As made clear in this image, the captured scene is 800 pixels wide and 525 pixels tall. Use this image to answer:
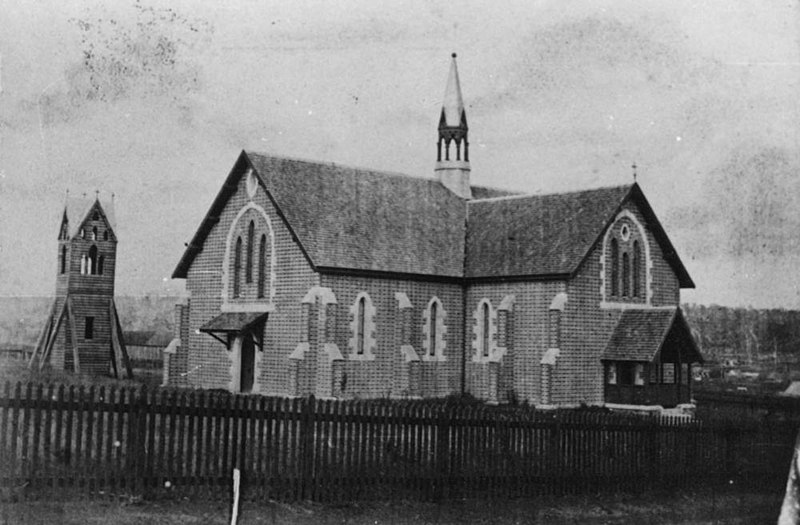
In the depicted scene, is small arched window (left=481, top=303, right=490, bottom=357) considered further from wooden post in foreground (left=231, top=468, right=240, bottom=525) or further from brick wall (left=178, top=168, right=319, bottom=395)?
wooden post in foreground (left=231, top=468, right=240, bottom=525)

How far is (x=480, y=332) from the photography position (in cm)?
3647

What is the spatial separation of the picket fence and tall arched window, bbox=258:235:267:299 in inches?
708

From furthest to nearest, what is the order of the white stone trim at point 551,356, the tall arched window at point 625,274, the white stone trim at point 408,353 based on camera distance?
the tall arched window at point 625,274 → the white stone trim at point 408,353 → the white stone trim at point 551,356

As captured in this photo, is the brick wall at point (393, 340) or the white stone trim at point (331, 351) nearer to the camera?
the white stone trim at point (331, 351)

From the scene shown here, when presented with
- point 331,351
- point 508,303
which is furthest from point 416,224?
point 331,351

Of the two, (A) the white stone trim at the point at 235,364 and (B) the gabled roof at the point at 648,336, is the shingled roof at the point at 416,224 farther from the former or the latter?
(A) the white stone trim at the point at 235,364

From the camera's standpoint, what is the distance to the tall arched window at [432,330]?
118ft

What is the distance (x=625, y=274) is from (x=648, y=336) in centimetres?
307

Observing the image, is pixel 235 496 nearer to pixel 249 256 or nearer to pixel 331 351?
pixel 331 351

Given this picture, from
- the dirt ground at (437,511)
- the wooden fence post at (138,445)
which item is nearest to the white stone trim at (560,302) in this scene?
the dirt ground at (437,511)

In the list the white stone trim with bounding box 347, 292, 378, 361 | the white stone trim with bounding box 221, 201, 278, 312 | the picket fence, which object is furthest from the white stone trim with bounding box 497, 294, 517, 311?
the picket fence

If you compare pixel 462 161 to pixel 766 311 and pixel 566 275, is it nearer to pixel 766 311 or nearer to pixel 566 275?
pixel 566 275

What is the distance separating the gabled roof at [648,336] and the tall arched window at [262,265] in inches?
506

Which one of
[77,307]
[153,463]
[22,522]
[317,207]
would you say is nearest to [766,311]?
[317,207]
